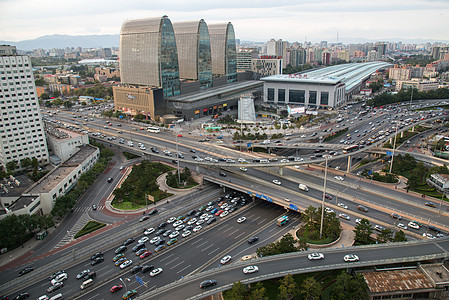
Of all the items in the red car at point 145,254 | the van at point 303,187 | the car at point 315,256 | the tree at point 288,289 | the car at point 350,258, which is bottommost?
the red car at point 145,254

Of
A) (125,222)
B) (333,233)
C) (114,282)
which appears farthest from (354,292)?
(125,222)

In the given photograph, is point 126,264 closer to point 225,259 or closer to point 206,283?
point 225,259

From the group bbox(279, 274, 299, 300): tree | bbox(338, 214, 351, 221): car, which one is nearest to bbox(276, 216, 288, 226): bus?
bbox(338, 214, 351, 221): car

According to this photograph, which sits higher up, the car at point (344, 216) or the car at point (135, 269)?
the car at point (344, 216)

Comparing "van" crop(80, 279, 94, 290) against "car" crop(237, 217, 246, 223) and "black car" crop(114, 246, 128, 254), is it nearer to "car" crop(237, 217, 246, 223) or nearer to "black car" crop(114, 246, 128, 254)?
"black car" crop(114, 246, 128, 254)

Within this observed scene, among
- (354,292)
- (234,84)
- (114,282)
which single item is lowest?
(114,282)

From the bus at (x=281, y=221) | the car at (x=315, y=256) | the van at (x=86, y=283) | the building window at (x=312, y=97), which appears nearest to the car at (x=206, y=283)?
the car at (x=315, y=256)

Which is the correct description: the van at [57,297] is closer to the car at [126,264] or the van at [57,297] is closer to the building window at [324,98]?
the car at [126,264]

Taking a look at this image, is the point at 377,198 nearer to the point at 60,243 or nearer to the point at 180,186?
the point at 180,186
